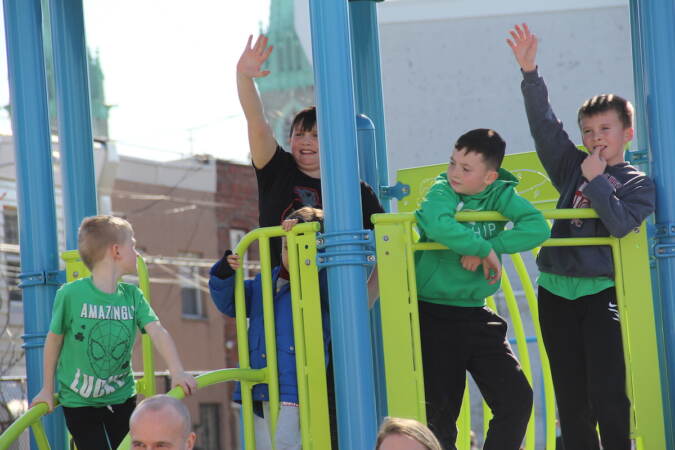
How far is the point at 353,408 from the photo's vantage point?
15.5ft

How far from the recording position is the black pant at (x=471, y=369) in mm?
5055

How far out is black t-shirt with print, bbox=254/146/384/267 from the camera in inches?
217

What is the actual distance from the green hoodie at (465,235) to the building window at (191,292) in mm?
26201

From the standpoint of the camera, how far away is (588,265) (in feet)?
16.8

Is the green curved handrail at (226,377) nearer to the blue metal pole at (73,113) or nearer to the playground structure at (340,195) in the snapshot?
the playground structure at (340,195)

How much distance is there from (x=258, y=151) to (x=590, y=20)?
19.8m

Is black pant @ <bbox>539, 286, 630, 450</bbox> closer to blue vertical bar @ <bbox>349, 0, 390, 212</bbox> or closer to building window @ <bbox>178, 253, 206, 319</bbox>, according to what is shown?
blue vertical bar @ <bbox>349, 0, 390, 212</bbox>

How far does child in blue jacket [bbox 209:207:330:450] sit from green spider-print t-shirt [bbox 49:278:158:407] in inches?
14.3

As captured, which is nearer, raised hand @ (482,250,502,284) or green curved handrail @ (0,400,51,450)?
raised hand @ (482,250,502,284)

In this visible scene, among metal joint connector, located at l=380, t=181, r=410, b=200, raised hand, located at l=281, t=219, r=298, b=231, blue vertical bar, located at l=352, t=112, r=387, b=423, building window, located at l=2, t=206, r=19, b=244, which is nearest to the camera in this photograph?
raised hand, located at l=281, t=219, r=298, b=231

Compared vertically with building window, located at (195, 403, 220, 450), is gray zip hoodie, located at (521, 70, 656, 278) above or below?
above

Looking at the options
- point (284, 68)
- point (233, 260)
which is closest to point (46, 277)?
point (233, 260)

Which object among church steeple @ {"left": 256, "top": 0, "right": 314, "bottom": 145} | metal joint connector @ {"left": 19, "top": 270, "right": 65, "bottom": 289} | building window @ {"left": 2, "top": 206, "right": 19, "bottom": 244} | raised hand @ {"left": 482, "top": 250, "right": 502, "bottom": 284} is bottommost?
raised hand @ {"left": 482, "top": 250, "right": 502, "bottom": 284}

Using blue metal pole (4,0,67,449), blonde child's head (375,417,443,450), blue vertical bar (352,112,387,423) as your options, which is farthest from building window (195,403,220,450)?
blonde child's head (375,417,443,450)
